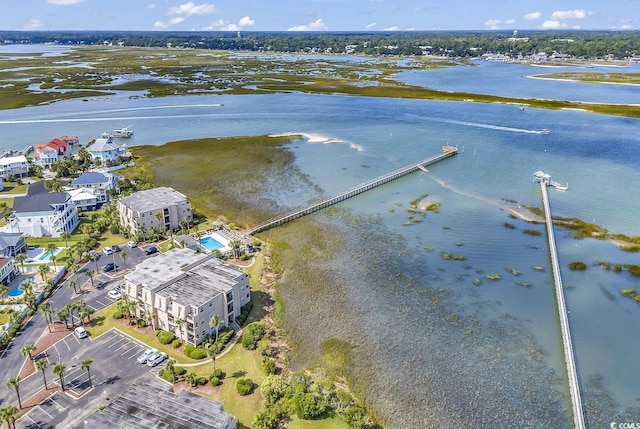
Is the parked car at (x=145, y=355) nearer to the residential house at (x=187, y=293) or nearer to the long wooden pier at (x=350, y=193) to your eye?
the residential house at (x=187, y=293)

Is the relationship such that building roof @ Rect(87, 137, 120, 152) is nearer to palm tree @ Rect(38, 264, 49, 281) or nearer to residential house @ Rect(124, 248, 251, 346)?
palm tree @ Rect(38, 264, 49, 281)

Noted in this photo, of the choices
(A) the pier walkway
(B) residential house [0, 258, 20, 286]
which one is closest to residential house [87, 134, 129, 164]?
(B) residential house [0, 258, 20, 286]

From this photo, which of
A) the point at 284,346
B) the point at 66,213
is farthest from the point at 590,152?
the point at 66,213

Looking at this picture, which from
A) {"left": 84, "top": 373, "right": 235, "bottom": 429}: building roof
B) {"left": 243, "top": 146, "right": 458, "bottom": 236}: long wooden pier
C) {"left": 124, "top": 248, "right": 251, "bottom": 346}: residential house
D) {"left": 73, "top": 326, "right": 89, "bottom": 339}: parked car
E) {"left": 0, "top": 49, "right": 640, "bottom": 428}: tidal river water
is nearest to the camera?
{"left": 84, "top": 373, "right": 235, "bottom": 429}: building roof

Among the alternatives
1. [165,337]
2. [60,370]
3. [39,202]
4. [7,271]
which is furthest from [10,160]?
[60,370]

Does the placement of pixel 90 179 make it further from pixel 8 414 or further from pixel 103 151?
pixel 8 414

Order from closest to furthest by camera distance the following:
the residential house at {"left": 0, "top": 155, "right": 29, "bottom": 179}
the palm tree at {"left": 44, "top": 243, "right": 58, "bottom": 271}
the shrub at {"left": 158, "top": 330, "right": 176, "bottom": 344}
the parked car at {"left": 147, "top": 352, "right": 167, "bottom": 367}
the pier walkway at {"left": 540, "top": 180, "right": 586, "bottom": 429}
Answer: the pier walkway at {"left": 540, "top": 180, "right": 586, "bottom": 429} < the parked car at {"left": 147, "top": 352, "right": 167, "bottom": 367} < the shrub at {"left": 158, "top": 330, "right": 176, "bottom": 344} < the palm tree at {"left": 44, "top": 243, "right": 58, "bottom": 271} < the residential house at {"left": 0, "top": 155, "right": 29, "bottom": 179}

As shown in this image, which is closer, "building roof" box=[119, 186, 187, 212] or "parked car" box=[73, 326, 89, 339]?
"parked car" box=[73, 326, 89, 339]

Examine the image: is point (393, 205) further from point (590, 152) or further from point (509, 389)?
point (590, 152)
